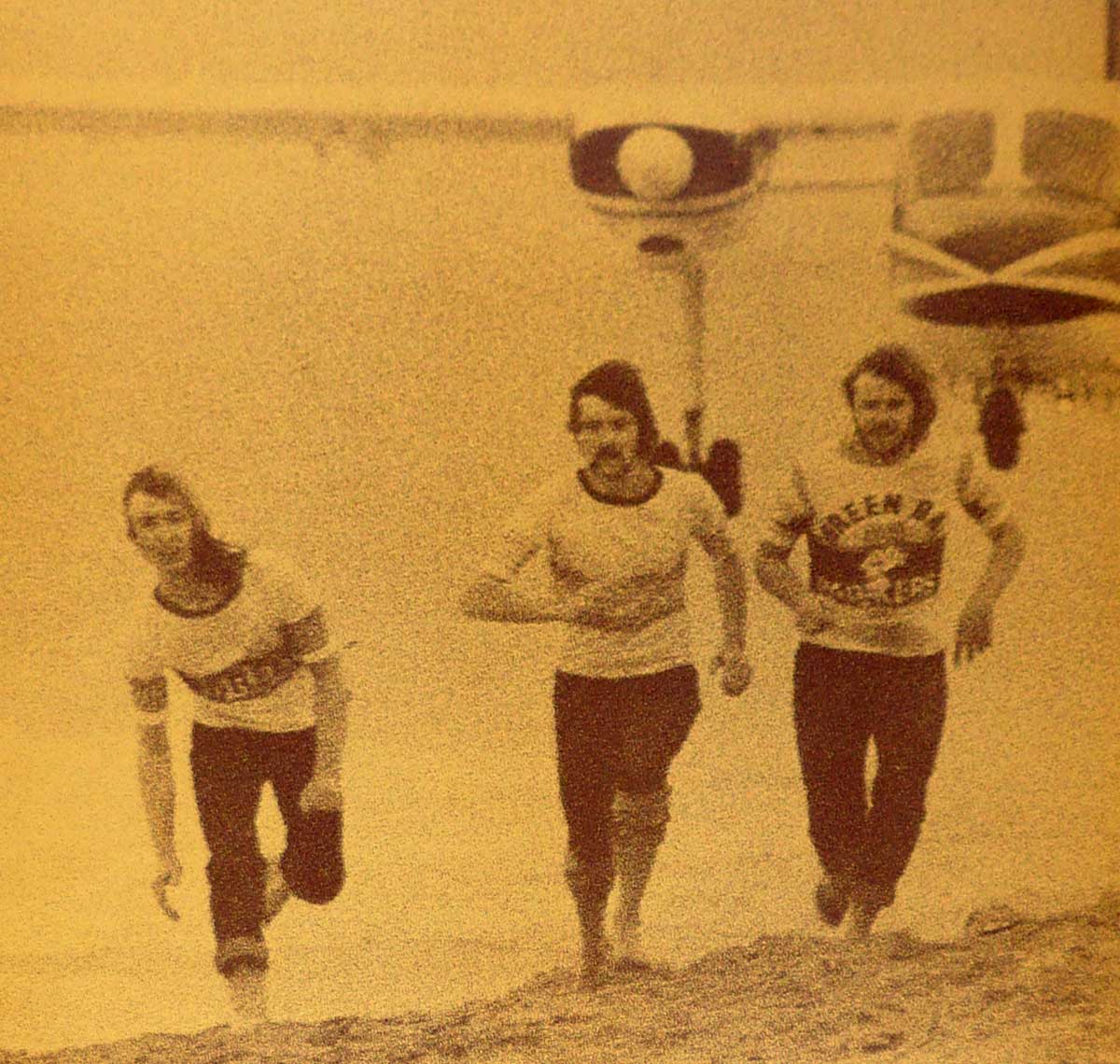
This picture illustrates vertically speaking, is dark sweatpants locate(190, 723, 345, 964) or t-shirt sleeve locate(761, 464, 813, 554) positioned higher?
t-shirt sleeve locate(761, 464, 813, 554)

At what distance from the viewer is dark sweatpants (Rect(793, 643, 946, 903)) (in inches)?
59.0

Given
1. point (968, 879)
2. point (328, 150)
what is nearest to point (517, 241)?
point (328, 150)

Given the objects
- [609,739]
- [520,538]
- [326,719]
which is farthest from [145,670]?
[609,739]

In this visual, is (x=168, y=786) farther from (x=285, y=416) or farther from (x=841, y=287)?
(x=841, y=287)

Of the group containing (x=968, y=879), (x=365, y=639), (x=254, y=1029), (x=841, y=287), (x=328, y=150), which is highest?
(x=328, y=150)

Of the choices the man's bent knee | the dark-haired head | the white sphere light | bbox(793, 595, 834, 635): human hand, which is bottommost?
the man's bent knee

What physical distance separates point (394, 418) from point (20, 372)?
0.51m

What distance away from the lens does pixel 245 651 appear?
1435mm

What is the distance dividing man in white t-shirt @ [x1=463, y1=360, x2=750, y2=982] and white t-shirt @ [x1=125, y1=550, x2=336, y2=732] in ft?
0.79

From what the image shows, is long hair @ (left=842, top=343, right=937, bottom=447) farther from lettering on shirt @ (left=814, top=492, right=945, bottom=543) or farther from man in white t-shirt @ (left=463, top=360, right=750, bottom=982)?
man in white t-shirt @ (left=463, top=360, right=750, bottom=982)

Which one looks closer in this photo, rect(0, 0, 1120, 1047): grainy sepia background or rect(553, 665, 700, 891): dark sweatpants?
rect(0, 0, 1120, 1047): grainy sepia background

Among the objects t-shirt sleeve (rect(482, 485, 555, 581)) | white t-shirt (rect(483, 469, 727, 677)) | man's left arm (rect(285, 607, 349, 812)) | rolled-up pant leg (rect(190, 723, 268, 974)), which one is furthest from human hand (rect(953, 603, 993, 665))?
rolled-up pant leg (rect(190, 723, 268, 974))

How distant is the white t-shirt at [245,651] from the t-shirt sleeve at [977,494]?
3.14 feet

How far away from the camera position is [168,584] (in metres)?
1.41
